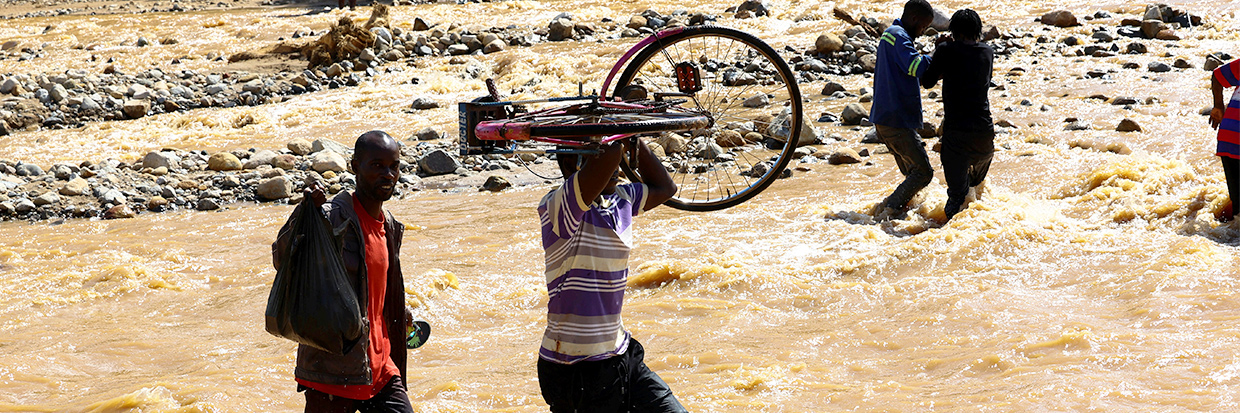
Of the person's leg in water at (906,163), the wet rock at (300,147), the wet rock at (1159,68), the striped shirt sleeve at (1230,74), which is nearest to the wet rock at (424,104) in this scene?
the wet rock at (300,147)

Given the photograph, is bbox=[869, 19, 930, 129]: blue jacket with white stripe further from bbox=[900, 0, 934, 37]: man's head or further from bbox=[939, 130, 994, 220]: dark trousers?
bbox=[939, 130, 994, 220]: dark trousers

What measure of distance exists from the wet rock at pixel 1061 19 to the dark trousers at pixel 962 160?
9.30 m

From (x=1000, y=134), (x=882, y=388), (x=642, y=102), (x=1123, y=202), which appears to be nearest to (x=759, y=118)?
(x=1000, y=134)

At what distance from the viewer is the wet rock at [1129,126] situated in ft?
32.2

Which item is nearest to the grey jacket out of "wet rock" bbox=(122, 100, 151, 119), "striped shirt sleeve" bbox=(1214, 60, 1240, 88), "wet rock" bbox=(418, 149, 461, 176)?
"striped shirt sleeve" bbox=(1214, 60, 1240, 88)

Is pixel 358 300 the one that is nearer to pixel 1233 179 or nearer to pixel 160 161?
pixel 1233 179

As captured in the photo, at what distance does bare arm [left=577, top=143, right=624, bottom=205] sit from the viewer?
2697 millimetres

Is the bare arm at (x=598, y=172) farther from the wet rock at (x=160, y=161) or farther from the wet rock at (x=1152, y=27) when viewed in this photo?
the wet rock at (x=1152, y=27)

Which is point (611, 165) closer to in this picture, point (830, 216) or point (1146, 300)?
point (1146, 300)

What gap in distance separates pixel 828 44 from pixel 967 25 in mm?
8027

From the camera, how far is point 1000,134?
398 inches

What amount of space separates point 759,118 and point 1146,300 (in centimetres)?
609

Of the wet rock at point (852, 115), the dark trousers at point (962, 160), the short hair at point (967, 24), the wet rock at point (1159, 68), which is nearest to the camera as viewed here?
the short hair at point (967, 24)

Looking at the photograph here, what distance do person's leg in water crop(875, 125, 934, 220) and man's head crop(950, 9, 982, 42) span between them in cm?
68
